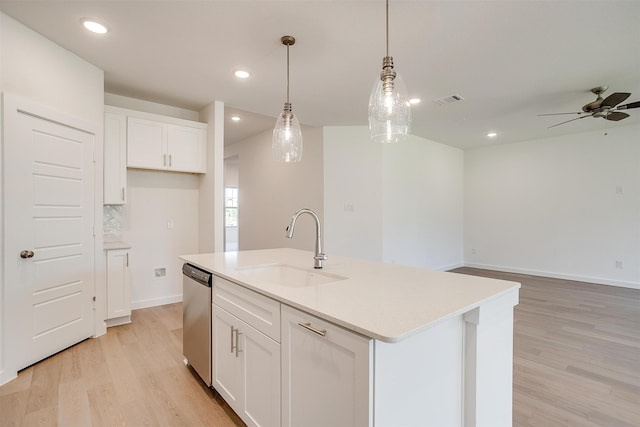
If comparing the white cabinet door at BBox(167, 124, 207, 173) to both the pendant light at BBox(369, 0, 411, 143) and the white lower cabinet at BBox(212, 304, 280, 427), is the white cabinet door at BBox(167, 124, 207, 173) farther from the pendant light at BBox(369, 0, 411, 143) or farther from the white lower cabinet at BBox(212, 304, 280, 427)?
the pendant light at BBox(369, 0, 411, 143)

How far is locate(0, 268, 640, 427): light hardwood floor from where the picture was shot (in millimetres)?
1869

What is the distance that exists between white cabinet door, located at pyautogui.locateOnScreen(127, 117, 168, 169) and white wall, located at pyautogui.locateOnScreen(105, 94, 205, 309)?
31cm

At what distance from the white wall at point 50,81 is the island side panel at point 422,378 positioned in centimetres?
273

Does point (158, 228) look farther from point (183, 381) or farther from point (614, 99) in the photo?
point (614, 99)

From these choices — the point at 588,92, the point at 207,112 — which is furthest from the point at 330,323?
the point at 588,92

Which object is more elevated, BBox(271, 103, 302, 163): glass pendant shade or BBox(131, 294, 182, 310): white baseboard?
BBox(271, 103, 302, 163): glass pendant shade

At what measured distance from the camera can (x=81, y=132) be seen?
110 inches

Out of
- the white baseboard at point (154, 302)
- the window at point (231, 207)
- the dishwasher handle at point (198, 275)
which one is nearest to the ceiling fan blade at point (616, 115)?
the dishwasher handle at point (198, 275)

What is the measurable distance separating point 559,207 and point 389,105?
5651mm

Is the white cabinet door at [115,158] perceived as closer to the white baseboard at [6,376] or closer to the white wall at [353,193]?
the white baseboard at [6,376]

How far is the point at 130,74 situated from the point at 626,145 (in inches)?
281

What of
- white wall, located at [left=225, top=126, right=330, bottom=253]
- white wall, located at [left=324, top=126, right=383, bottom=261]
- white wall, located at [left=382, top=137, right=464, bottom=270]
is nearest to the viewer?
white wall, located at [left=324, top=126, right=383, bottom=261]

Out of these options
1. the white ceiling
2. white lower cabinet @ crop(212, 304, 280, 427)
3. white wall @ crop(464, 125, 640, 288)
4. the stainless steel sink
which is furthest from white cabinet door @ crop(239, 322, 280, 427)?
white wall @ crop(464, 125, 640, 288)

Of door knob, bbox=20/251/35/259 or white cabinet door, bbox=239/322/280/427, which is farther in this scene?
door knob, bbox=20/251/35/259
